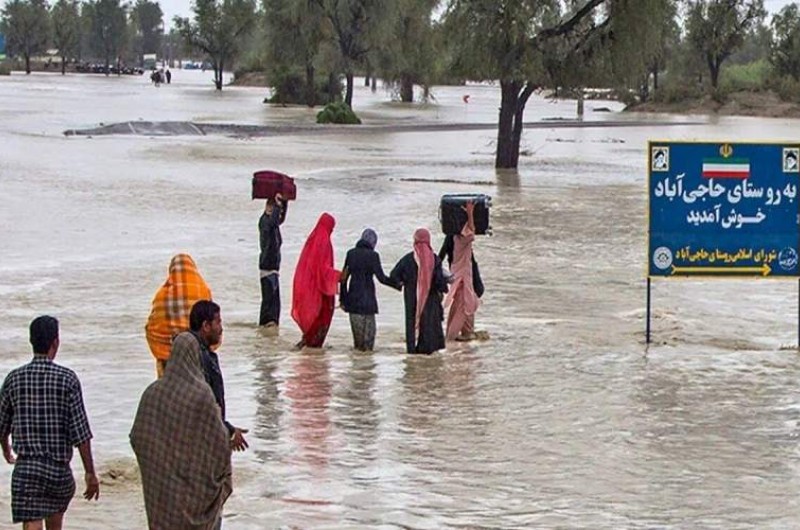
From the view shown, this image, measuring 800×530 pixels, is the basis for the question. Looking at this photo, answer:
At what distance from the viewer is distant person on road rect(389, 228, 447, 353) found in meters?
14.5

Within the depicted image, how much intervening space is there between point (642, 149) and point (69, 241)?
35450mm

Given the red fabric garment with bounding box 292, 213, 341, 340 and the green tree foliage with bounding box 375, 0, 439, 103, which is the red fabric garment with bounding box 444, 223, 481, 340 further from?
the green tree foliage with bounding box 375, 0, 439, 103

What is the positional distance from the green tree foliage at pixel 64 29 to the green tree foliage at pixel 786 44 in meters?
69.8

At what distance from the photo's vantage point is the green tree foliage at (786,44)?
106 m

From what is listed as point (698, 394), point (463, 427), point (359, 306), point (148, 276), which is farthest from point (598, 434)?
point (148, 276)

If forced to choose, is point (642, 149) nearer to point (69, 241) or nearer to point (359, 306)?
point (69, 241)

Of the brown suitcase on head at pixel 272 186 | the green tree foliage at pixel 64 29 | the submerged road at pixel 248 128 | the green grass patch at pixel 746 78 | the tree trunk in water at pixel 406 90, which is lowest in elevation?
the submerged road at pixel 248 128

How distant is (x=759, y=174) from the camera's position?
15.3 meters

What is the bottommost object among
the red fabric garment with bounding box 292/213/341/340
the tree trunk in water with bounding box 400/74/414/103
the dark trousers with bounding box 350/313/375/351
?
the dark trousers with bounding box 350/313/375/351

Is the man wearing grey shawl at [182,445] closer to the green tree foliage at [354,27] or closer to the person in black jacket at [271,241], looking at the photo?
the person in black jacket at [271,241]

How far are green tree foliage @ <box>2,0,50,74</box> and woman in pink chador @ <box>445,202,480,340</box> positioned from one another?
5334 inches

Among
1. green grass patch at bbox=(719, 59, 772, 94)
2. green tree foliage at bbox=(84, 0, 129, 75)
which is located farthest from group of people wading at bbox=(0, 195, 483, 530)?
green tree foliage at bbox=(84, 0, 129, 75)

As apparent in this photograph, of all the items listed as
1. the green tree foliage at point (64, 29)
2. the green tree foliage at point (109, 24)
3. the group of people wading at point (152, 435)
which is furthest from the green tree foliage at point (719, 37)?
the group of people wading at point (152, 435)

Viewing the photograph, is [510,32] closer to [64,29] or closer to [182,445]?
[182,445]
